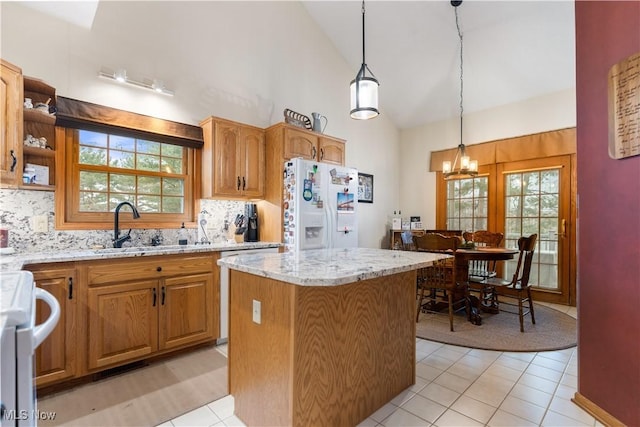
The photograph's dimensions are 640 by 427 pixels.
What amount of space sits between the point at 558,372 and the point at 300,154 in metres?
3.04

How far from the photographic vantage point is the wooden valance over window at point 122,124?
2496mm

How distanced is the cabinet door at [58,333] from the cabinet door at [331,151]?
8.99 ft

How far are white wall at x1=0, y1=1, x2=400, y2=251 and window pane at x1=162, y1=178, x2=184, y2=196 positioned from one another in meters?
0.62

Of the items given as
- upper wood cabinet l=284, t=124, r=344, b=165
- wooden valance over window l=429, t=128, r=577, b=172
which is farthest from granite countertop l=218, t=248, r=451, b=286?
wooden valance over window l=429, t=128, r=577, b=172

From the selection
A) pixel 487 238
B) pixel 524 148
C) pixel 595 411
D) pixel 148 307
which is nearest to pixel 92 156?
pixel 148 307

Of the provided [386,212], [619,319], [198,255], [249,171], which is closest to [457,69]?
[386,212]

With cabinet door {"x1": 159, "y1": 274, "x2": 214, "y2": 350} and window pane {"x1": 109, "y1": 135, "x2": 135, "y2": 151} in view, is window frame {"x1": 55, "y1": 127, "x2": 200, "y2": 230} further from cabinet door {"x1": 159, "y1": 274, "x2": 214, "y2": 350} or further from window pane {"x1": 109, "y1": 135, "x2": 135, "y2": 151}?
cabinet door {"x1": 159, "y1": 274, "x2": 214, "y2": 350}

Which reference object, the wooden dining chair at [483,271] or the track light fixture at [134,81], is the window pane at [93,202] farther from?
the wooden dining chair at [483,271]

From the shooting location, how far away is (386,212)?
559 cm

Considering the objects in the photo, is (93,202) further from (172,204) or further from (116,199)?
(172,204)

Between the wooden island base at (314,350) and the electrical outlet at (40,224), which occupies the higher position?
the electrical outlet at (40,224)

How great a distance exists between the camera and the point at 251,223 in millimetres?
3564

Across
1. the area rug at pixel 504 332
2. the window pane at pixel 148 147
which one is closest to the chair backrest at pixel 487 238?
the area rug at pixel 504 332

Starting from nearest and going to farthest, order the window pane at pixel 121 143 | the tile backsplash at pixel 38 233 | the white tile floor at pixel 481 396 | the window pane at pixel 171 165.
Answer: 1. the white tile floor at pixel 481 396
2. the tile backsplash at pixel 38 233
3. the window pane at pixel 121 143
4. the window pane at pixel 171 165
